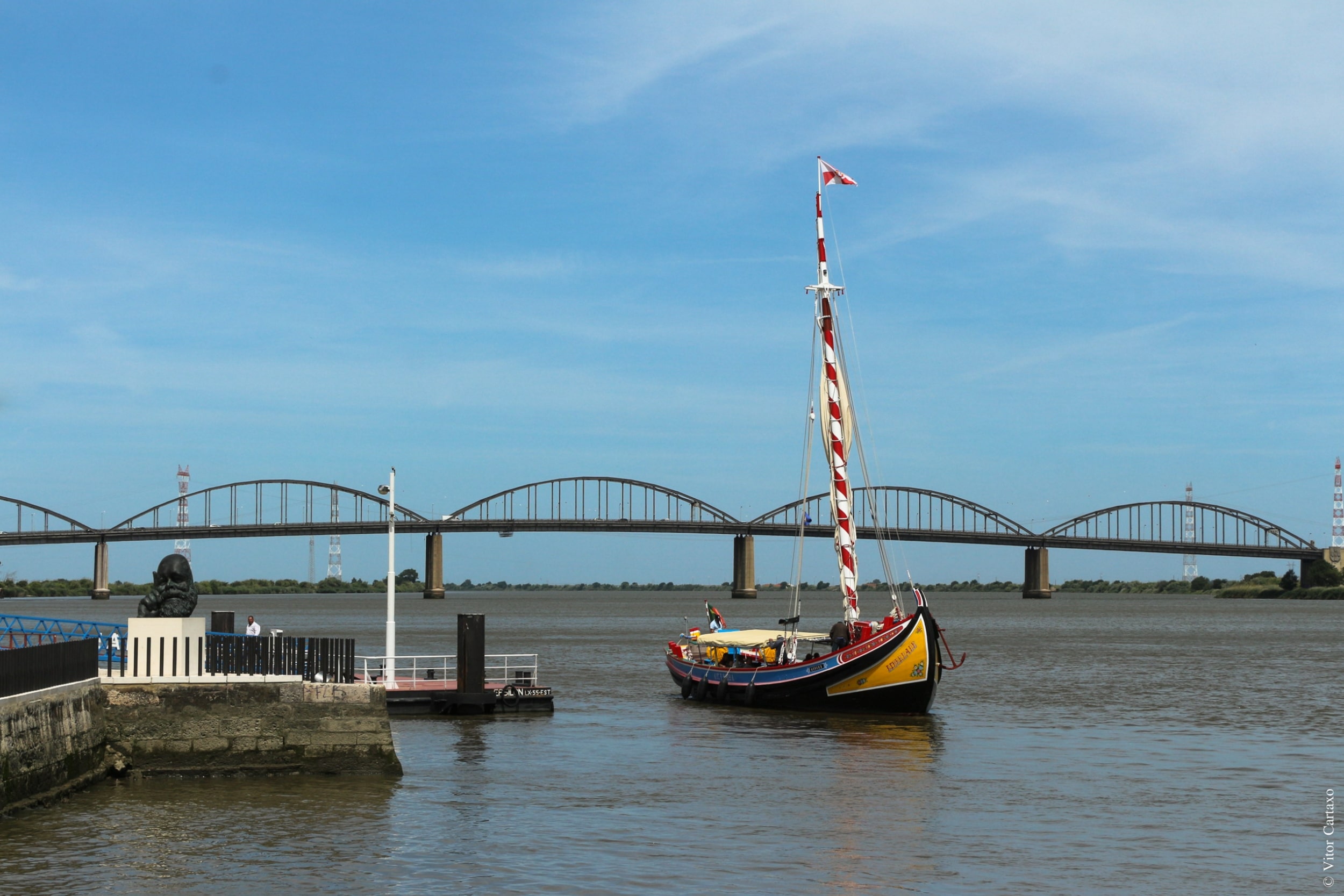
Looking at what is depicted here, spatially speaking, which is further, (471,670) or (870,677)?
(870,677)

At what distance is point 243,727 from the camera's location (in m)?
25.0

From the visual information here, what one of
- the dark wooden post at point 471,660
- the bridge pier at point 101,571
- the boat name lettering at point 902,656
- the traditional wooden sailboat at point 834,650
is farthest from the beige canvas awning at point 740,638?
the bridge pier at point 101,571

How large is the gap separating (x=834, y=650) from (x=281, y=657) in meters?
19.2

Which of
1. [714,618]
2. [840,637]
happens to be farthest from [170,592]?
[714,618]

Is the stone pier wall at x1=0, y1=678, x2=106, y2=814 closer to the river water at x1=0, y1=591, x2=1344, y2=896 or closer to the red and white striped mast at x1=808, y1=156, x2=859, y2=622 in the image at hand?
the river water at x1=0, y1=591, x2=1344, y2=896

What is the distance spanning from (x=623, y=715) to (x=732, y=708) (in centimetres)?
405

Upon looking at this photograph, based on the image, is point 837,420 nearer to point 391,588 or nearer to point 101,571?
point 391,588

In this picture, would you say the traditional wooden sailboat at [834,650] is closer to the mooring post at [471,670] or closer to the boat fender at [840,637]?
the boat fender at [840,637]

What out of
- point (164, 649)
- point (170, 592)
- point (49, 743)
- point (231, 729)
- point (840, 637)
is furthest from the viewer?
point (840, 637)

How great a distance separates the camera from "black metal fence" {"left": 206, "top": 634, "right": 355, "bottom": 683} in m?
25.8

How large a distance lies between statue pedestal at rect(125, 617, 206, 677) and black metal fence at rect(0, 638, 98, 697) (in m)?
0.65

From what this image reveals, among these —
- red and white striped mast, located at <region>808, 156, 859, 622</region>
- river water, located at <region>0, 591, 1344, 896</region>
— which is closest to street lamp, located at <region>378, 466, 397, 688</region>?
river water, located at <region>0, 591, 1344, 896</region>

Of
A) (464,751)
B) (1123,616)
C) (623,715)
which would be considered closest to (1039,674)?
(623,715)

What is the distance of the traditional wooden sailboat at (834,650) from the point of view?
38625 millimetres
